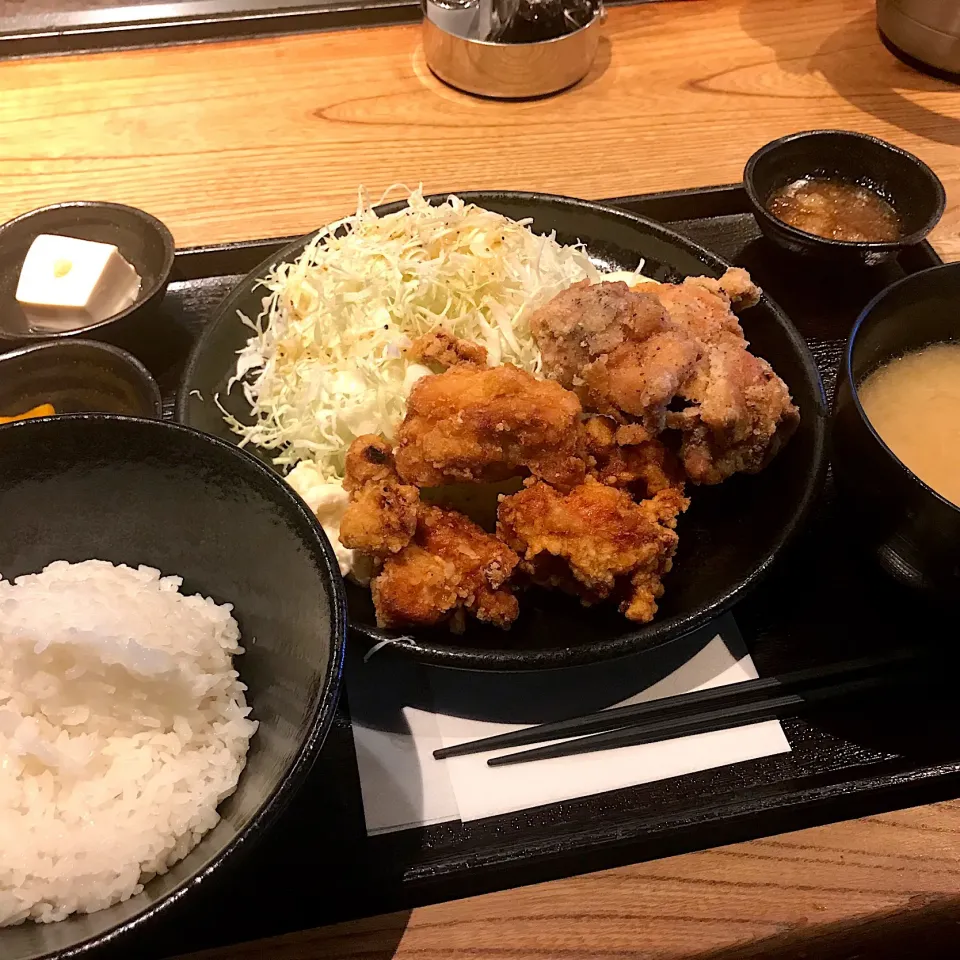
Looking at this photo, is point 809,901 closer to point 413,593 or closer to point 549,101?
point 413,593

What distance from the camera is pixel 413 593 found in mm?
1533

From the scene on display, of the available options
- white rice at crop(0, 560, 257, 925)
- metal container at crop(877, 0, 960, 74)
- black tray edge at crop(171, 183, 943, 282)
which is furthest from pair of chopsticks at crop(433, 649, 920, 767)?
metal container at crop(877, 0, 960, 74)

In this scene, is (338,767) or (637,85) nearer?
(338,767)

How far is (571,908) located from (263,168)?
246cm

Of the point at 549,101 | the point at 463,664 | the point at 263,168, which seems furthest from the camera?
the point at 549,101

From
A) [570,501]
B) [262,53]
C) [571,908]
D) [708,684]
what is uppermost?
[262,53]

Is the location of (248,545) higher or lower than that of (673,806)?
higher

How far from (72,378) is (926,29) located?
3192 mm

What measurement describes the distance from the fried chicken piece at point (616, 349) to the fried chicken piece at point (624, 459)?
1.5 inches

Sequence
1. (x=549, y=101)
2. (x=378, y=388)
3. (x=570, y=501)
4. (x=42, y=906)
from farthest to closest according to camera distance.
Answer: (x=549, y=101) → (x=378, y=388) → (x=570, y=501) → (x=42, y=906)

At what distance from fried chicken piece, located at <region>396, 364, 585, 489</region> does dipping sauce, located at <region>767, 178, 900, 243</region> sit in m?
1.18

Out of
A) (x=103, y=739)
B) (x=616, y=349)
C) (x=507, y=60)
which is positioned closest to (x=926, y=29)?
(x=507, y=60)

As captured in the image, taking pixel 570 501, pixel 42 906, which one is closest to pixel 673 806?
pixel 570 501

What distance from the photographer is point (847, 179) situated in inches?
99.5
